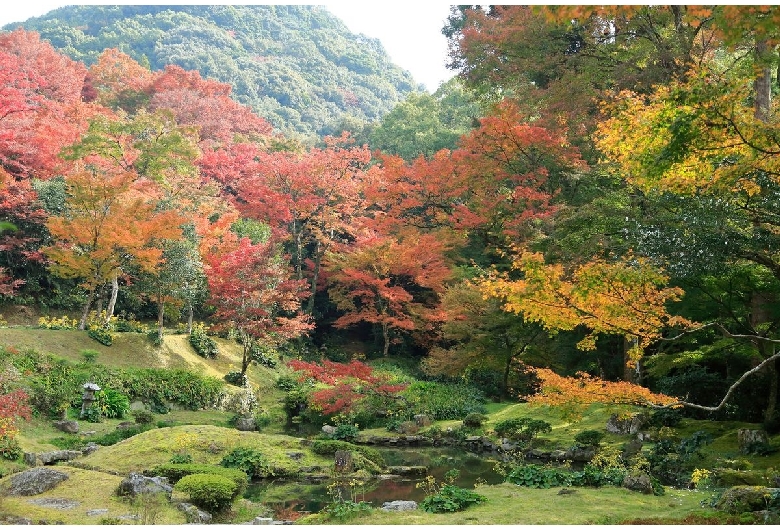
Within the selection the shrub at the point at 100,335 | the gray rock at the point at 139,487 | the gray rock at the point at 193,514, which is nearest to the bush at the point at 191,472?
the gray rock at the point at 139,487

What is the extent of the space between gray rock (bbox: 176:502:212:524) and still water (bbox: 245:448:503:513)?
127 cm

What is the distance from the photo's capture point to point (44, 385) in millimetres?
13094

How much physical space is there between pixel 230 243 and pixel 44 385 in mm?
9059

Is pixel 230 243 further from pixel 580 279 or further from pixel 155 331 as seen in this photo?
pixel 580 279

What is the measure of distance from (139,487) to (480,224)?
14.7m

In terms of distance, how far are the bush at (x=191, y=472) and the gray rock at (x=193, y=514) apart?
1.01 meters

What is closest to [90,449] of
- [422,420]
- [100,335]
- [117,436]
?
[117,436]

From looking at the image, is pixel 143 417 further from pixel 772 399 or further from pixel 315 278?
pixel 772 399

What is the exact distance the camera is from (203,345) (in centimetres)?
2000

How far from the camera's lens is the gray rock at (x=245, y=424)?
14398 millimetres

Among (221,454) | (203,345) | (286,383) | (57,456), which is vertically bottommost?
(57,456)

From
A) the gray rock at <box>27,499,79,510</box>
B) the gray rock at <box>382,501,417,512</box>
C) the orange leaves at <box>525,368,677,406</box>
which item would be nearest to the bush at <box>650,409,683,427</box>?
the orange leaves at <box>525,368,677,406</box>

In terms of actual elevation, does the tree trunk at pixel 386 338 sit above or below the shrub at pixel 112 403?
above

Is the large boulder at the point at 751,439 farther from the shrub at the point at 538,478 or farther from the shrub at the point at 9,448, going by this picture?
the shrub at the point at 9,448
